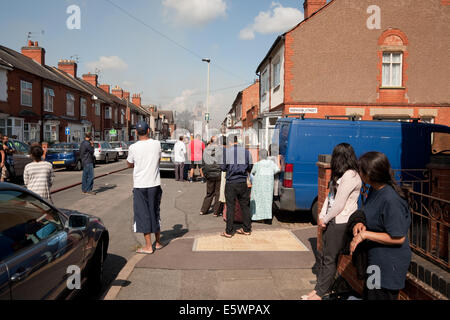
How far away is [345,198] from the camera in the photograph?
3.71 meters

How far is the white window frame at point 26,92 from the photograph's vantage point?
1000 inches

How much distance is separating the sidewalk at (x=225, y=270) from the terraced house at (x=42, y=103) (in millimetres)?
22223

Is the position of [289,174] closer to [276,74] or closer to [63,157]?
[276,74]

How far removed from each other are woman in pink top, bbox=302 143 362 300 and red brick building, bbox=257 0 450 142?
1389 centimetres

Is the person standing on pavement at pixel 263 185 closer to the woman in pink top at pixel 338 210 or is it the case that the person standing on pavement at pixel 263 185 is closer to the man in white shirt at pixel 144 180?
the man in white shirt at pixel 144 180

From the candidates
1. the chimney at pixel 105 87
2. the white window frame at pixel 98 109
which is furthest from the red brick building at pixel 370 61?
the chimney at pixel 105 87

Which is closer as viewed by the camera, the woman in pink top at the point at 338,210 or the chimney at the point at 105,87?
the woman in pink top at the point at 338,210

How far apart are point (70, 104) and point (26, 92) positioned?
8365 mm

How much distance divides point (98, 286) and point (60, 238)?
1145mm

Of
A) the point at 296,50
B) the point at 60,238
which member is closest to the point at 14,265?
the point at 60,238

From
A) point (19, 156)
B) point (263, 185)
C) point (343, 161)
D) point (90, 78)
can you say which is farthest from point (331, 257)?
point (90, 78)

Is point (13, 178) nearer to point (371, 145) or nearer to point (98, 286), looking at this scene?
point (98, 286)

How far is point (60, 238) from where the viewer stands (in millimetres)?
3178
